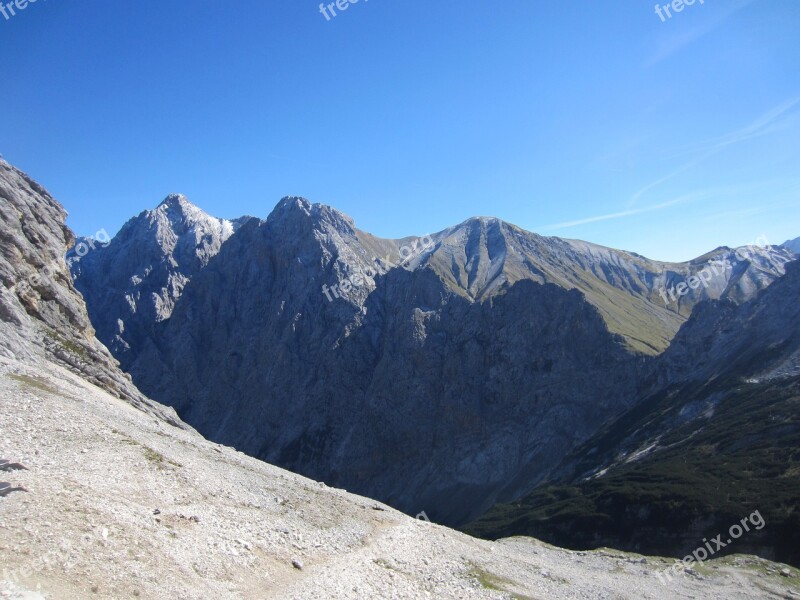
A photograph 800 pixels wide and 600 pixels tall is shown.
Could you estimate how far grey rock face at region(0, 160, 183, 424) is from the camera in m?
52.6

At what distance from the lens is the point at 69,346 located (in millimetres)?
57312

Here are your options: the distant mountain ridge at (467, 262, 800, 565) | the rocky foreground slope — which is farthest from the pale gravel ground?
the distant mountain ridge at (467, 262, 800, 565)

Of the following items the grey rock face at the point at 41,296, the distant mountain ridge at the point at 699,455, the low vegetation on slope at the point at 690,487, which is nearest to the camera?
the grey rock face at the point at 41,296

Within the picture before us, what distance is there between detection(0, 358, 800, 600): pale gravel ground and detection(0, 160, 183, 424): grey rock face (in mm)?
9372

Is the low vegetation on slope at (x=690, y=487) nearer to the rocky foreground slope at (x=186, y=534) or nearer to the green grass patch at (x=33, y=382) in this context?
the rocky foreground slope at (x=186, y=534)

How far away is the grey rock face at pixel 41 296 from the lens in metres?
52.6

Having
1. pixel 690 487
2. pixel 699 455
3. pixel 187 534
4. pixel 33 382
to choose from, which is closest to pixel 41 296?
pixel 33 382

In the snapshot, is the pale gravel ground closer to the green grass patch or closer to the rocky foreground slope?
the rocky foreground slope

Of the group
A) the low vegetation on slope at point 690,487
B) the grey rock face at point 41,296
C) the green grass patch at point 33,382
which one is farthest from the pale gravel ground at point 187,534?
the low vegetation on slope at point 690,487

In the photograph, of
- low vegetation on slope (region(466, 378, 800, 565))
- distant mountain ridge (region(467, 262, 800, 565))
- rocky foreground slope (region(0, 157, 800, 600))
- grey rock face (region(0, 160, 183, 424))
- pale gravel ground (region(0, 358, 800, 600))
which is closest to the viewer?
pale gravel ground (region(0, 358, 800, 600))

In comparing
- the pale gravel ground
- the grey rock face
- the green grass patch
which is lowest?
the pale gravel ground

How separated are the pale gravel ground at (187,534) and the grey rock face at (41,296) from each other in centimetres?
937

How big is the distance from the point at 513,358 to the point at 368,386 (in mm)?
49171

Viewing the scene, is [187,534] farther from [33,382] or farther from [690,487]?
[690,487]
